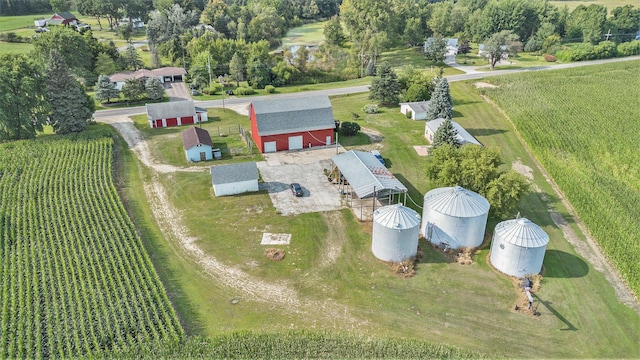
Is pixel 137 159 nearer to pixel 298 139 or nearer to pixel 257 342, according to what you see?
pixel 298 139

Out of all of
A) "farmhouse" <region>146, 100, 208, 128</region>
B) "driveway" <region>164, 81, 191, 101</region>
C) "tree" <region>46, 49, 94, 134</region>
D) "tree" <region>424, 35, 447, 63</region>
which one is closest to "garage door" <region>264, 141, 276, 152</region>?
"farmhouse" <region>146, 100, 208, 128</region>

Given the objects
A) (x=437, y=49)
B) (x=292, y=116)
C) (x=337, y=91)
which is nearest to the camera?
(x=292, y=116)

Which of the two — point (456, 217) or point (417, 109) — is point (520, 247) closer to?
point (456, 217)

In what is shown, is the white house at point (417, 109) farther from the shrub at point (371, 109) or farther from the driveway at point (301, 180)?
the driveway at point (301, 180)

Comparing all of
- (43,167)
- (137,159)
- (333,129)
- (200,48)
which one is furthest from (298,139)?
(200,48)

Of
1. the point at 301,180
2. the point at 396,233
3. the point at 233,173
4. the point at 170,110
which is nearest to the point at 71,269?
the point at 233,173
